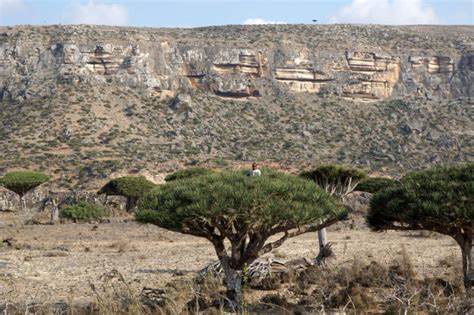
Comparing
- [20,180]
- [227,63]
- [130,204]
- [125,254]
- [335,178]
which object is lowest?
[125,254]

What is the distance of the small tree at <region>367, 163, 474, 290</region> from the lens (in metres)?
11.6

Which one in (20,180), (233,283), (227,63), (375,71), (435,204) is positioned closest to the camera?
(435,204)

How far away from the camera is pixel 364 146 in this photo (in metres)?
71.0

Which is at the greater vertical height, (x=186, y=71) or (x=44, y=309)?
(x=186, y=71)

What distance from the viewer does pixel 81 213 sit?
38.0 metres

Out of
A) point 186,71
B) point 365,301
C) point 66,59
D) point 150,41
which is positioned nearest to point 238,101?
point 186,71

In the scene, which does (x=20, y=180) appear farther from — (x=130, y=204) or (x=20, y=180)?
(x=130, y=204)

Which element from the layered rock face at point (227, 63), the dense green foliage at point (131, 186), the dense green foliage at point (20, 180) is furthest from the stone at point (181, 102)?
the dense green foliage at point (131, 186)

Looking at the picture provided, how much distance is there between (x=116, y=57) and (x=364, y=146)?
3045cm

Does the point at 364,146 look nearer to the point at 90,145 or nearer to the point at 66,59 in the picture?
the point at 90,145

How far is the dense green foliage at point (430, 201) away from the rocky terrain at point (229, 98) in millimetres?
44921

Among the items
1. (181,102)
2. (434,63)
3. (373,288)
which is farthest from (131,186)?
(434,63)

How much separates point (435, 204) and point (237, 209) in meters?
3.42

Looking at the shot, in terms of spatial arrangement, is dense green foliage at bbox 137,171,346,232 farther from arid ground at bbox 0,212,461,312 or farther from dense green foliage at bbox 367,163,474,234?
arid ground at bbox 0,212,461,312
